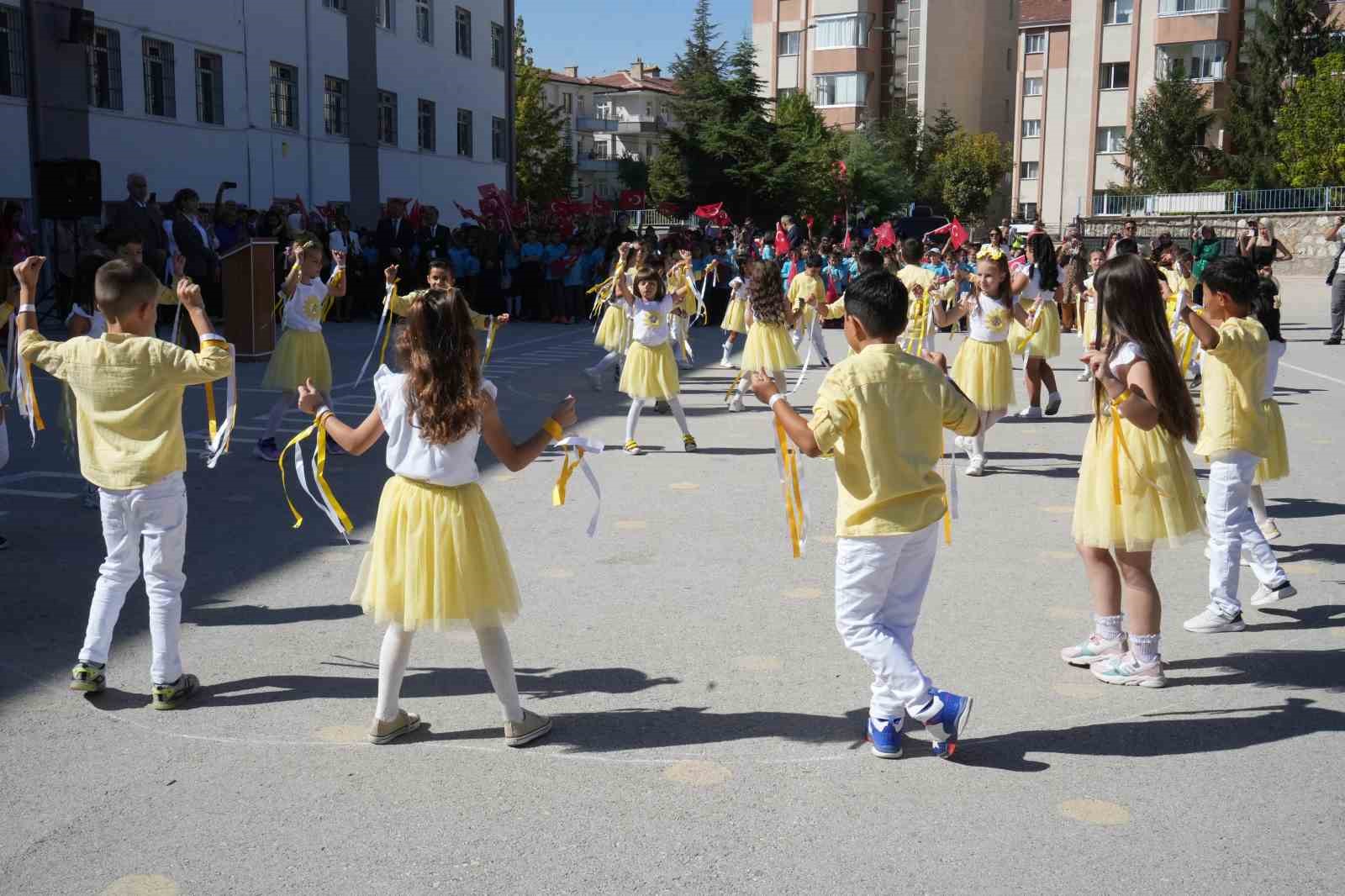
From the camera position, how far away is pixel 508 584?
14.1 feet

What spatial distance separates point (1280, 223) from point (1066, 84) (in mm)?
18844

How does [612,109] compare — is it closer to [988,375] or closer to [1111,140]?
[1111,140]

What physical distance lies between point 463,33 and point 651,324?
28.5 meters

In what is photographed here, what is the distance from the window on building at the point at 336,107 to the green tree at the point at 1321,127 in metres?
33.6

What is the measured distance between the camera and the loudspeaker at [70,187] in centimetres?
1772

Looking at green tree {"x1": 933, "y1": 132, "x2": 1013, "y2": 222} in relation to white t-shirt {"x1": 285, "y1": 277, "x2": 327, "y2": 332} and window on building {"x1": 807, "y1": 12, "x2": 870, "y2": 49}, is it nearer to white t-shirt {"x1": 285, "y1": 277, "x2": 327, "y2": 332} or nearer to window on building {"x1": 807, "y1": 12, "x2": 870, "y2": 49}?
window on building {"x1": 807, "y1": 12, "x2": 870, "y2": 49}

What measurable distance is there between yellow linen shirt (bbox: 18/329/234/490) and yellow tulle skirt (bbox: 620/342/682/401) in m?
6.05

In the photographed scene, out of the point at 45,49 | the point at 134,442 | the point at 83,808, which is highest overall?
the point at 45,49

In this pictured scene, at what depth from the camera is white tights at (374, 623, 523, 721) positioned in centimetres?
430

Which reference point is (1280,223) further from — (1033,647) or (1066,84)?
(1033,647)

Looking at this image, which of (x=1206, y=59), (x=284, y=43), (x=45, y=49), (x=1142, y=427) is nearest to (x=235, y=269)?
(x=45, y=49)

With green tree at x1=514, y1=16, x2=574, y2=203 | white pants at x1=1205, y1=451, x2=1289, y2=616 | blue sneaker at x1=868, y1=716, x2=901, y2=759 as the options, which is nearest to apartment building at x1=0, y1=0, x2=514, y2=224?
white pants at x1=1205, y1=451, x2=1289, y2=616

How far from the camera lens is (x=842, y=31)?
68.7m

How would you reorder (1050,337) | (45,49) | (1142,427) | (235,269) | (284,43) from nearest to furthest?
(1142,427)
(1050,337)
(235,269)
(45,49)
(284,43)
